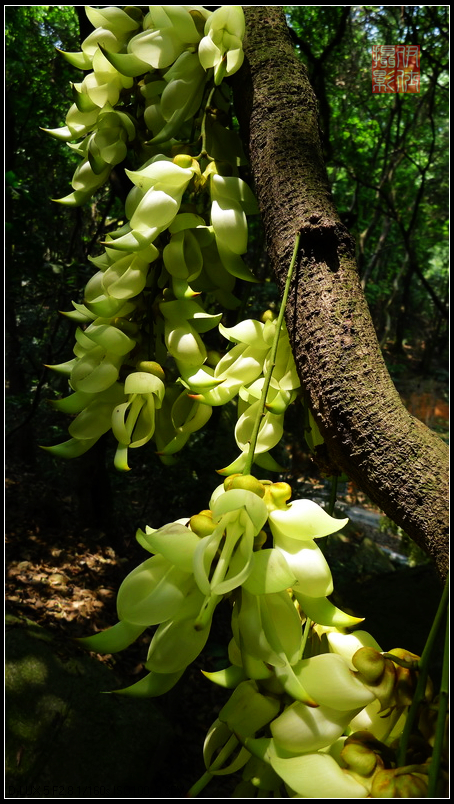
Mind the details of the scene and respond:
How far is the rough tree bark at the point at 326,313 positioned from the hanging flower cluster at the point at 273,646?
0.06m

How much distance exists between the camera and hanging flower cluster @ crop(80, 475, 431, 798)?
0.35 metres

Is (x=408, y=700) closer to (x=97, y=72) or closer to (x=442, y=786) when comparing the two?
(x=442, y=786)

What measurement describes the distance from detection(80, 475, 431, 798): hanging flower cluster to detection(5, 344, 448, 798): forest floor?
156cm

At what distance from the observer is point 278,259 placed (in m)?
0.50

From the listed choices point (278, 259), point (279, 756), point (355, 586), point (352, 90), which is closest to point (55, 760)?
point (355, 586)

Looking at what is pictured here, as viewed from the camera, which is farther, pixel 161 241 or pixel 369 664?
pixel 161 241

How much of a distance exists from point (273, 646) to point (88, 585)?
2478mm

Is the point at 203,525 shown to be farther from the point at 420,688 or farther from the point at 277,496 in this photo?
the point at 420,688

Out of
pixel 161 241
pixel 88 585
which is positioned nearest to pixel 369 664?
pixel 161 241

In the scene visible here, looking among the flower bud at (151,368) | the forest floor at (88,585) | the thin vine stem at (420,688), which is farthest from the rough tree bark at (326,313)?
the forest floor at (88,585)

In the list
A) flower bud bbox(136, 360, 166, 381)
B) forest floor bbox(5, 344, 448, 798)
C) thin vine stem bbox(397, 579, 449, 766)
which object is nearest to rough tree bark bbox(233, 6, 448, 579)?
thin vine stem bbox(397, 579, 449, 766)

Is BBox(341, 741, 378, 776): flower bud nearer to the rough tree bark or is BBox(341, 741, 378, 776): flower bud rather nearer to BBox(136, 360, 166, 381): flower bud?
the rough tree bark

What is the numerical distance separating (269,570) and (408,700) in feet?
0.48

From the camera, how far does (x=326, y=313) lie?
0.45 metres
